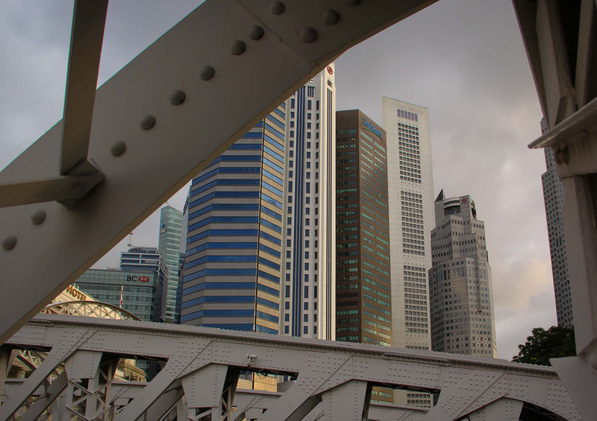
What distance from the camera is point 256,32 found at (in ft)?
9.79

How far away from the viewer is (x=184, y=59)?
121 inches

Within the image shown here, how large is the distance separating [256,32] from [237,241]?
8962cm

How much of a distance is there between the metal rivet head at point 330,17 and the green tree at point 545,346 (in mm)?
42571

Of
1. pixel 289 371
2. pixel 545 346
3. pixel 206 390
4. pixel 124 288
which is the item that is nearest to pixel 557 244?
pixel 124 288

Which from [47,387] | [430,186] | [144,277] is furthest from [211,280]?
[430,186]

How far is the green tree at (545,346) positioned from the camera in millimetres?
41125

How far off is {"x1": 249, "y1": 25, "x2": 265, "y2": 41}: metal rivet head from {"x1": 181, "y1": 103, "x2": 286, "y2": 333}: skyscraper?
282 ft

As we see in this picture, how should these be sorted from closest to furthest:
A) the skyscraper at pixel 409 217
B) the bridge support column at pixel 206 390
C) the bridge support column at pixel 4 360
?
the bridge support column at pixel 206 390 < the bridge support column at pixel 4 360 < the skyscraper at pixel 409 217

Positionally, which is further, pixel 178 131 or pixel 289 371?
pixel 289 371

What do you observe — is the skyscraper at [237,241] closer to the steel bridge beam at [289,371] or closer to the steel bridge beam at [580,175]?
the steel bridge beam at [289,371]

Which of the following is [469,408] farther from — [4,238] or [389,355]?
[4,238]

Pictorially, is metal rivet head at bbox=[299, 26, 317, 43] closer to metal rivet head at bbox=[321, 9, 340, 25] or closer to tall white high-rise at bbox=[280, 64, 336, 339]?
metal rivet head at bbox=[321, 9, 340, 25]

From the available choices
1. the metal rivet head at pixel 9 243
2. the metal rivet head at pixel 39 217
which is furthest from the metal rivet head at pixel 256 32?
the metal rivet head at pixel 9 243

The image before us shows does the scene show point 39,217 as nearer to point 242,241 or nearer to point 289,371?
point 289,371
